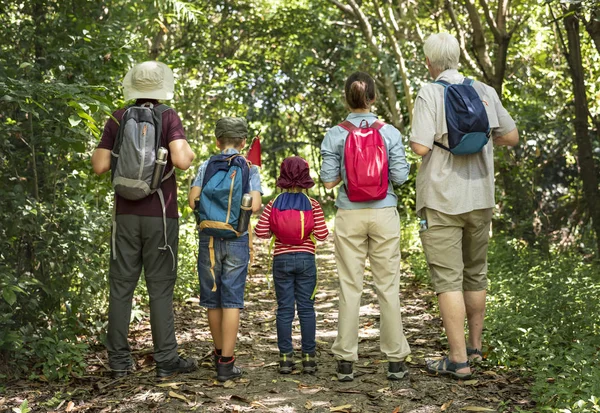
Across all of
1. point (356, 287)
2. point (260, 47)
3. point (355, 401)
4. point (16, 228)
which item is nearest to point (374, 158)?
point (356, 287)

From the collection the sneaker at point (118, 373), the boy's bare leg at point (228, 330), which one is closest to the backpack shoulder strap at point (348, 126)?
the boy's bare leg at point (228, 330)

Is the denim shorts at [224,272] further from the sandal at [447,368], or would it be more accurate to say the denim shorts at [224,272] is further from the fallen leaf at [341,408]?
the sandal at [447,368]

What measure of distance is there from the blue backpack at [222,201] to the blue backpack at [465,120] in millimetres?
1512

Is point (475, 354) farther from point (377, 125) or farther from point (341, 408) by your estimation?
point (377, 125)

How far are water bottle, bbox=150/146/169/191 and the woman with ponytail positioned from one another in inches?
43.6

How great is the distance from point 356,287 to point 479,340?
1.09 m

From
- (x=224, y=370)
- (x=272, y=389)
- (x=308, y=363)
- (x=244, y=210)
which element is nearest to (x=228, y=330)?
(x=224, y=370)

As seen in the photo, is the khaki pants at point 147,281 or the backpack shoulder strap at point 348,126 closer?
the backpack shoulder strap at point 348,126

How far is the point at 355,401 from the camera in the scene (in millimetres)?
4770

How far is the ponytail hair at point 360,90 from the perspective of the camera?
199 inches

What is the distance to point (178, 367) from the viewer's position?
17.8 feet

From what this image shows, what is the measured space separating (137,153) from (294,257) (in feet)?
4.48

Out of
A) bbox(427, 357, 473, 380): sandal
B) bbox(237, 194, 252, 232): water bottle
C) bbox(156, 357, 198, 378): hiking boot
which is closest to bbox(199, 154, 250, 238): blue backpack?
bbox(237, 194, 252, 232): water bottle

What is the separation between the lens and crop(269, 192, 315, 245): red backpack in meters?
5.32
